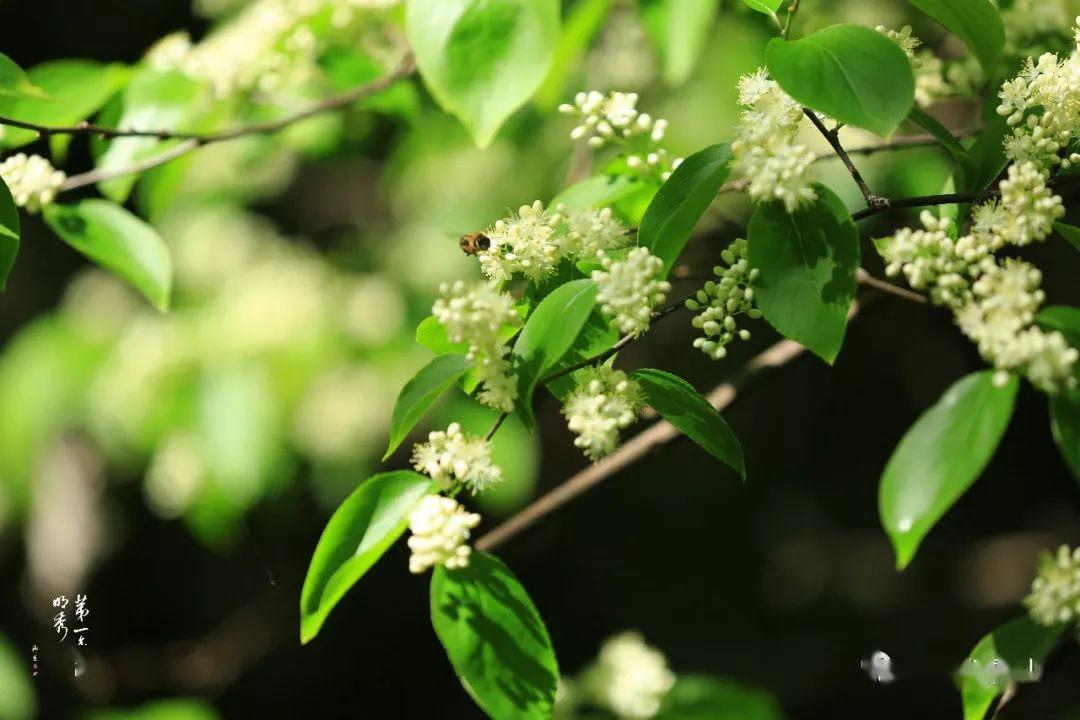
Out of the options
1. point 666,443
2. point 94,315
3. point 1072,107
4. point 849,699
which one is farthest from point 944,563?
point 1072,107

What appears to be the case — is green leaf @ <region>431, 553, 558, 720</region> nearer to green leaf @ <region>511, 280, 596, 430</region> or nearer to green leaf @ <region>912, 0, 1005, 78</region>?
green leaf @ <region>511, 280, 596, 430</region>

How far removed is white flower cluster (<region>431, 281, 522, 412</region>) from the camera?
683 mm

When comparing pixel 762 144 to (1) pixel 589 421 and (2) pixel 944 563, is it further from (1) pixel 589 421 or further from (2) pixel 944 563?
(2) pixel 944 563

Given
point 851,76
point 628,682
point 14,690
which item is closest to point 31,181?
point 851,76

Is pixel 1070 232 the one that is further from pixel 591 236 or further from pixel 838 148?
pixel 591 236

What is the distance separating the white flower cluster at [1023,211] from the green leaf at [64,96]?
901 millimetres

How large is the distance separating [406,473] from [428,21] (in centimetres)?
41

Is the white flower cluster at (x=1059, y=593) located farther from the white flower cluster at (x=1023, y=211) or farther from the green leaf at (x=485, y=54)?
the green leaf at (x=485, y=54)

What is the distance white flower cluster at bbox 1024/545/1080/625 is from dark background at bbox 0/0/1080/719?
183 centimetres

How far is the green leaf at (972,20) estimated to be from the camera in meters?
0.79

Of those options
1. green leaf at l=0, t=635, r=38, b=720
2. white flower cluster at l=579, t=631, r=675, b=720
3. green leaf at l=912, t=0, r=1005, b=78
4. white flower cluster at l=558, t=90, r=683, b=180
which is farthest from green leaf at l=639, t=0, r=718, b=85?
green leaf at l=0, t=635, r=38, b=720

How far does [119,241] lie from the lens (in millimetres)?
1088

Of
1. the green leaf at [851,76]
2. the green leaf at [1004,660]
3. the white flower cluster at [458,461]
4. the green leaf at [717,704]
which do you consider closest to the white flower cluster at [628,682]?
the green leaf at [717,704]

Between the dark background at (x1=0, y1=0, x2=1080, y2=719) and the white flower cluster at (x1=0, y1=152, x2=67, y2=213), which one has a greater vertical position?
the white flower cluster at (x1=0, y1=152, x2=67, y2=213)
